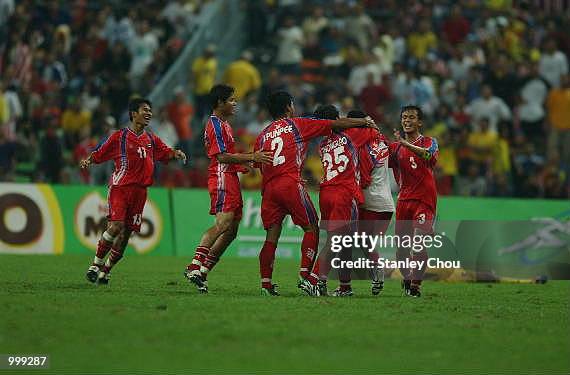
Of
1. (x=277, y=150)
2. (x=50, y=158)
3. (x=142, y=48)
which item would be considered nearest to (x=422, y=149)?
(x=277, y=150)

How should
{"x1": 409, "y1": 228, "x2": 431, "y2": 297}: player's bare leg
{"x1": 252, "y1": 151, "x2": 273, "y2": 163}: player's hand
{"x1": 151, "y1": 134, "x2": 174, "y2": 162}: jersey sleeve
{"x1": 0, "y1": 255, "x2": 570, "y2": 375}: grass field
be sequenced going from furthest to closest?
{"x1": 151, "y1": 134, "x2": 174, "y2": 162}: jersey sleeve, {"x1": 409, "y1": 228, "x2": 431, "y2": 297}: player's bare leg, {"x1": 252, "y1": 151, "x2": 273, "y2": 163}: player's hand, {"x1": 0, "y1": 255, "x2": 570, "y2": 375}: grass field

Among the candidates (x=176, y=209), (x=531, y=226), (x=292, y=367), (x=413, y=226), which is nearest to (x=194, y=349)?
(x=292, y=367)

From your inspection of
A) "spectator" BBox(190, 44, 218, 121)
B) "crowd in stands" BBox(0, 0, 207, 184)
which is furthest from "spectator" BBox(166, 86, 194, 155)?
"spectator" BBox(190, 44, 218, 121)

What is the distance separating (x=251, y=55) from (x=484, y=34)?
642cm

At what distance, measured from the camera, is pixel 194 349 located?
1006cm

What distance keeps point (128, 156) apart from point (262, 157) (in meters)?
2.41

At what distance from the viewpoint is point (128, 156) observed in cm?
1563

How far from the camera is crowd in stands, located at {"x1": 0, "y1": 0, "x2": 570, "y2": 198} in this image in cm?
2669

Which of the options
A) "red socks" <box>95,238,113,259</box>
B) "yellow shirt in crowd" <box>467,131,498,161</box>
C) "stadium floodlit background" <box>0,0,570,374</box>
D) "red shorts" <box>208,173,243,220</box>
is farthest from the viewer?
"yellow shirt in crowd" <box>467,131,498,161</box>

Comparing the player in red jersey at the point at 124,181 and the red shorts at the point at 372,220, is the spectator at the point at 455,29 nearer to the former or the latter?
the red shorts at the point at 372,220

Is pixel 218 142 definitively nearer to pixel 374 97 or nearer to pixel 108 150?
pixel 108 150

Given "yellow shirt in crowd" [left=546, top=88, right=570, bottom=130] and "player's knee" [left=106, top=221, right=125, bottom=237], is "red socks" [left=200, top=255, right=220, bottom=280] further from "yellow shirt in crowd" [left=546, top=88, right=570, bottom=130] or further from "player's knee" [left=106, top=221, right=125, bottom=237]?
"yellow shirt in crowd" [left=546, top=88, right=570, bottom=130]

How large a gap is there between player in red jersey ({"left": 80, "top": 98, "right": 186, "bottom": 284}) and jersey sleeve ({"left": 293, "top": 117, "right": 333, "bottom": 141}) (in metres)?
2.21

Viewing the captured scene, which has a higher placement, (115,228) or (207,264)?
(115,228)
